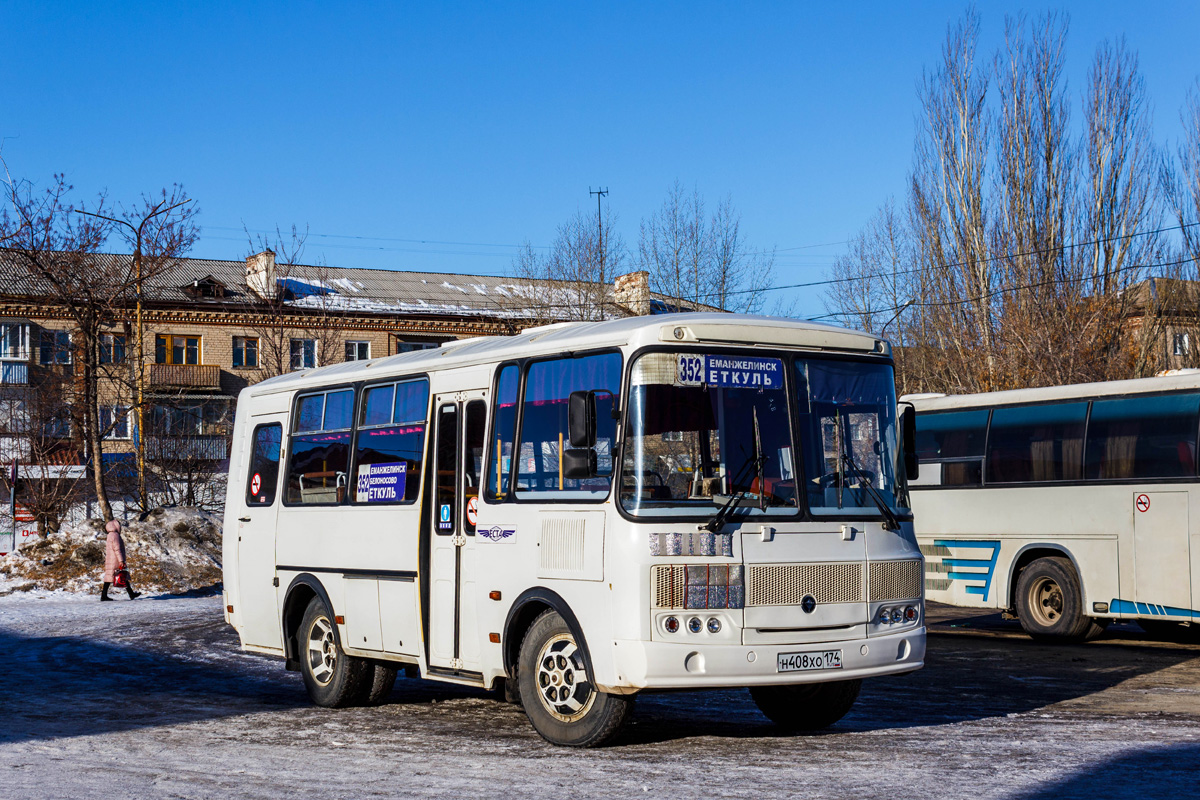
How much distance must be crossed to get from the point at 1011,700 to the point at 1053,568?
5.64 meters

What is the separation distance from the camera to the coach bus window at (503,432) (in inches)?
392

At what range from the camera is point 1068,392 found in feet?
54.5

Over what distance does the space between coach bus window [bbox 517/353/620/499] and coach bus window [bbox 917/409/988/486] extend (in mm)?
9118

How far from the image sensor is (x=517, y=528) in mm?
9688

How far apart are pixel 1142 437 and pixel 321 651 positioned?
942cm

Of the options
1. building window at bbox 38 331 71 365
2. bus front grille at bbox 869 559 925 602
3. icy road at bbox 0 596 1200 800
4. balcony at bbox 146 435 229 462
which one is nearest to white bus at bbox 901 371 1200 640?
icy road at bbox 0 596 1200 800

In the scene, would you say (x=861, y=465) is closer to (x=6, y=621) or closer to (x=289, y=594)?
(x=289, y=594)

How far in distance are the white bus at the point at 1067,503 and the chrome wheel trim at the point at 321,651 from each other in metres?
8.92

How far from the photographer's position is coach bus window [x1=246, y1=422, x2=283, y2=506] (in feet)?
43.2

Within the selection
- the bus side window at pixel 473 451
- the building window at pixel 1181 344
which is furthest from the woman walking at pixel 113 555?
the building window at pixel 1181 344

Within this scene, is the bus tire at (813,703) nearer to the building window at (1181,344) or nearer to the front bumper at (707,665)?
the front bumper at (707,665)

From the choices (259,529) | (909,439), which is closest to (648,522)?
(909,439)

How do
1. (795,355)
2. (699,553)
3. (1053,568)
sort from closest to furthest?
(699,553)
(795,355)
(1053,568)

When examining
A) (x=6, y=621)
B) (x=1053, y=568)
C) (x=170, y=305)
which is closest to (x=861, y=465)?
(x=1053, y=568)
